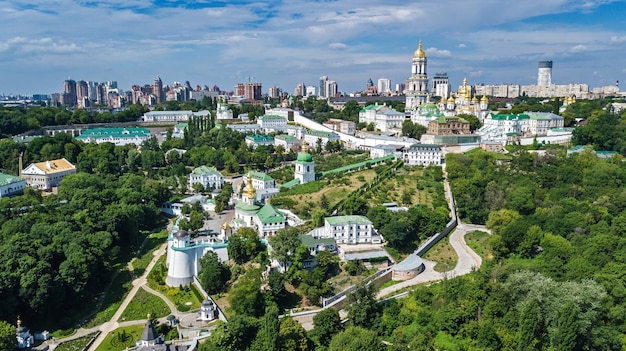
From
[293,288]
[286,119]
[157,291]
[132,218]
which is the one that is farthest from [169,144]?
[293,288]

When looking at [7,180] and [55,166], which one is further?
[55,166]

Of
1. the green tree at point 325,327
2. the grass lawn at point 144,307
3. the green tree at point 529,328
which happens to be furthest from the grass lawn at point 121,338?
the green tree at point 529,328

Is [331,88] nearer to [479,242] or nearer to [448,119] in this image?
[448,119]

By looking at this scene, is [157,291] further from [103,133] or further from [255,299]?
[103,133]

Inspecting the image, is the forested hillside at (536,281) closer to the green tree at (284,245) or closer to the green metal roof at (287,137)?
the green tree at (284,245)

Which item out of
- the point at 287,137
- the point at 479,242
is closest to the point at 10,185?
the point at 287,137

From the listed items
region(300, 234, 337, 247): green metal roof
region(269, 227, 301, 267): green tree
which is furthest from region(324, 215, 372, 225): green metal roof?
region(269, 227, 301, 267): green tree
